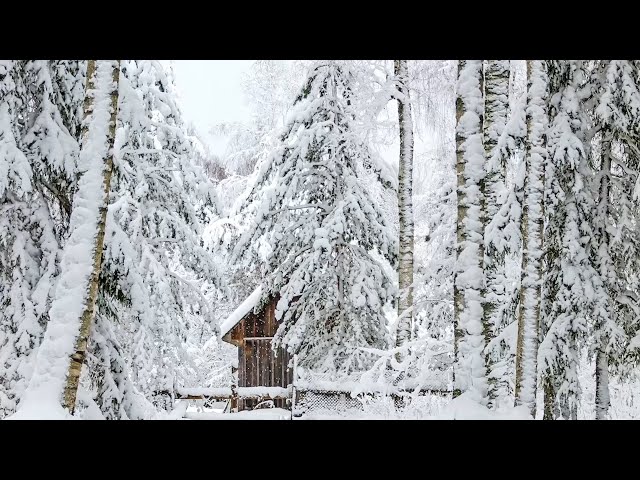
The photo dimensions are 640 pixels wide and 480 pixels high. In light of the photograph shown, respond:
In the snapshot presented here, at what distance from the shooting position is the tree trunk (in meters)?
5.23

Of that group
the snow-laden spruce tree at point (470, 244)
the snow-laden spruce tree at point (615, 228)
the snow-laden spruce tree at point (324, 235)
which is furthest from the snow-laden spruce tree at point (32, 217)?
the snow-laden spruce tree at point (615, 228)

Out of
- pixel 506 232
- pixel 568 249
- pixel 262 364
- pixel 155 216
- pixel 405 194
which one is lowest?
pixel 262 364

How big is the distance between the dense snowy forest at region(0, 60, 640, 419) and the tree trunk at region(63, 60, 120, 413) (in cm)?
2

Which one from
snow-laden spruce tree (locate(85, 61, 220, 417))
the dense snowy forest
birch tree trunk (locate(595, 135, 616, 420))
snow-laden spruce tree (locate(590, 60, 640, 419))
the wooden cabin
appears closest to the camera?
the dense snowy forest

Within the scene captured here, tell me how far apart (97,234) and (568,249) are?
579 centimetres

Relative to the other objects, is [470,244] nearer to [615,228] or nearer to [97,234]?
[615,228]

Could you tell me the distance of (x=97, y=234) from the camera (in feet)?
18.3

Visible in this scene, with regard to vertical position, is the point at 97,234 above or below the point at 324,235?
below

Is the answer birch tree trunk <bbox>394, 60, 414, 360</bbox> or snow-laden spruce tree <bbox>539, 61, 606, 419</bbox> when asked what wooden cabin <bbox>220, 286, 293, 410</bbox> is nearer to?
birch tree trunk <bbox>394, 60, 414, 360</bbox>

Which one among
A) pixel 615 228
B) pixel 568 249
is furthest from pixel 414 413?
pixel 615 228

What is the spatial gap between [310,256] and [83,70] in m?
5.99

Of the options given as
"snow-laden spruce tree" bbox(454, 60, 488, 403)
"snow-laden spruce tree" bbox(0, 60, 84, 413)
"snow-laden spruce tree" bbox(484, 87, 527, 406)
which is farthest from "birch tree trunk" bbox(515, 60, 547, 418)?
"snow-laden spruce tree" bbox(0, 60, 84, 413)

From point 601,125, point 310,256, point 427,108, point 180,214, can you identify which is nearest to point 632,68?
point 601,125
